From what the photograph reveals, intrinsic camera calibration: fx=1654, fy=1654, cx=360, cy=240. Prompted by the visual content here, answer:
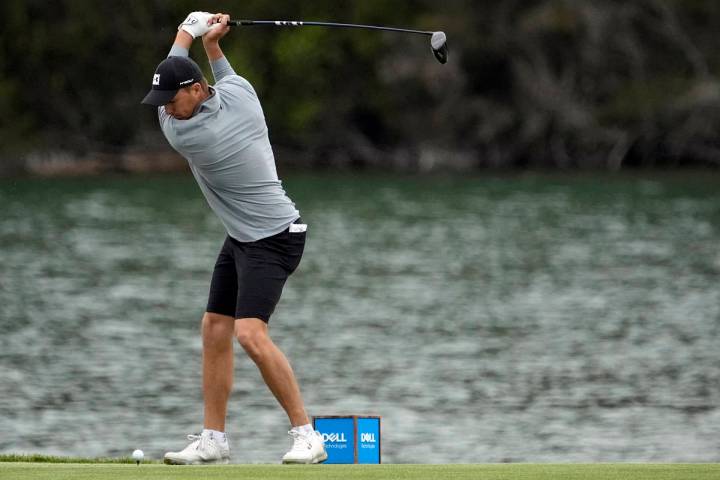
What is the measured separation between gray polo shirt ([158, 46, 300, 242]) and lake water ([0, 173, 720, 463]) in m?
4.32

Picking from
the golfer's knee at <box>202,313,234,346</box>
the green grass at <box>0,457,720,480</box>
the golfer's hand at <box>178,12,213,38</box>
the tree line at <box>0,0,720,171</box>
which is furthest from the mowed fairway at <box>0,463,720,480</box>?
the tree line at <box>0,0,720,171</box>

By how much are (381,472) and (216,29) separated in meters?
2.52

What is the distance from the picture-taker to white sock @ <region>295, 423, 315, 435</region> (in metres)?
8.39

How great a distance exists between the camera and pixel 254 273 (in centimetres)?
841

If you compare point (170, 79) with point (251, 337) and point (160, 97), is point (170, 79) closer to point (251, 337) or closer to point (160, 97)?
point (160, 97)

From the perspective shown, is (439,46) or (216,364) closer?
(216,364)

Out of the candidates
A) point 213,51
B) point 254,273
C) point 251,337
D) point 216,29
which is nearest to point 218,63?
point 213,51

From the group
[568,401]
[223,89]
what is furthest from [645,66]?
[223,89]

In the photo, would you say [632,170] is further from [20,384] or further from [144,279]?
[20,384]

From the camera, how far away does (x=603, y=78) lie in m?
64.8

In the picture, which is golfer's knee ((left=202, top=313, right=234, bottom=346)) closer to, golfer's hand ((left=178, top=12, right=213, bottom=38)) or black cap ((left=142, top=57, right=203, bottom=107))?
black cap ((left=142, top=57, right=203, bottom=107))

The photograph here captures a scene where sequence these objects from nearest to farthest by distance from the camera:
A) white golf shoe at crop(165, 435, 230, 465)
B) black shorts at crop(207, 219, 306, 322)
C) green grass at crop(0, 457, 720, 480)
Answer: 1. green grass at crop(0, 457, 720, 480)
2. black shorts at crop(207, 219, 306, 322)
3. white golf shoe at crop(165, 435, 230, 465)

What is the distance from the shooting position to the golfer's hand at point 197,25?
336 inches

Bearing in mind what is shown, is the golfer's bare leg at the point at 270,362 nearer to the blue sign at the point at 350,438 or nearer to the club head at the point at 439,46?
the blue sign at the point at 350,438
